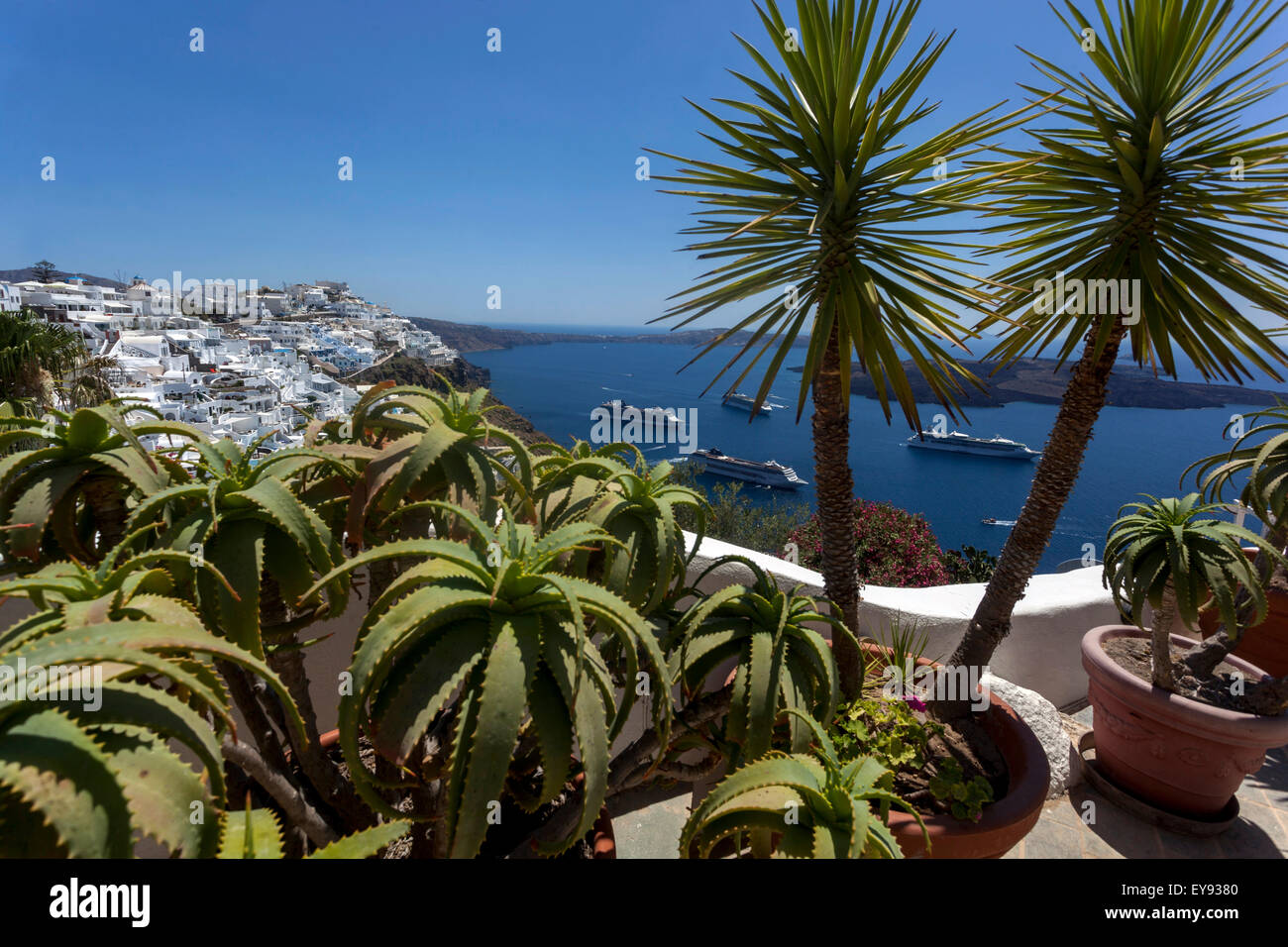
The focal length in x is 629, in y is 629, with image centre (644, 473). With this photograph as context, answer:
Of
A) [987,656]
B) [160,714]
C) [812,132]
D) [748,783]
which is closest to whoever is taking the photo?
[160,714]

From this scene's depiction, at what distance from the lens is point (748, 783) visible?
117 centimetres

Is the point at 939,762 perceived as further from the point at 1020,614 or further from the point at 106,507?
the point at 106,507

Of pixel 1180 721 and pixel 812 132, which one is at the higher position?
pixel 812 132

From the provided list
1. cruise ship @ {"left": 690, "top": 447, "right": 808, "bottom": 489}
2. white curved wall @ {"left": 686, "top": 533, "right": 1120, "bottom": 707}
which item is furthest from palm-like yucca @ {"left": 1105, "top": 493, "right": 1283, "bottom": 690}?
cruise ship @ {"left": 690, "top": 447, "right": 808, "bottom": 489}

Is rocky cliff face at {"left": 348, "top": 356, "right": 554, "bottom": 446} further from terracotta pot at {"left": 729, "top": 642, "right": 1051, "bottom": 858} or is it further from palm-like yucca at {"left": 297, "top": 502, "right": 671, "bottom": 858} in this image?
terracotta pot at {"left": 729, "top": 642, "right": 1051, "bottom": 858}

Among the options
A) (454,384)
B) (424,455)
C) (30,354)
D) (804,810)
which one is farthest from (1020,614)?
(30,354)

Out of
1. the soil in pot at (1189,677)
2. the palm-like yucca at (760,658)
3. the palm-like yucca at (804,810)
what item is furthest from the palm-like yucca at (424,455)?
the soil in pot at (1189,677)

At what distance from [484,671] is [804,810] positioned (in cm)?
61

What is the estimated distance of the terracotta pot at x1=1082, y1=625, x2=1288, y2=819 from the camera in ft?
8.95

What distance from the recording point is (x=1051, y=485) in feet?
8.21

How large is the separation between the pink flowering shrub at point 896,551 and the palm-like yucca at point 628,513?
3.70 m

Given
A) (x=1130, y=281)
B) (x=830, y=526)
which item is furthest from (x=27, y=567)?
(x=1130, y=281)
